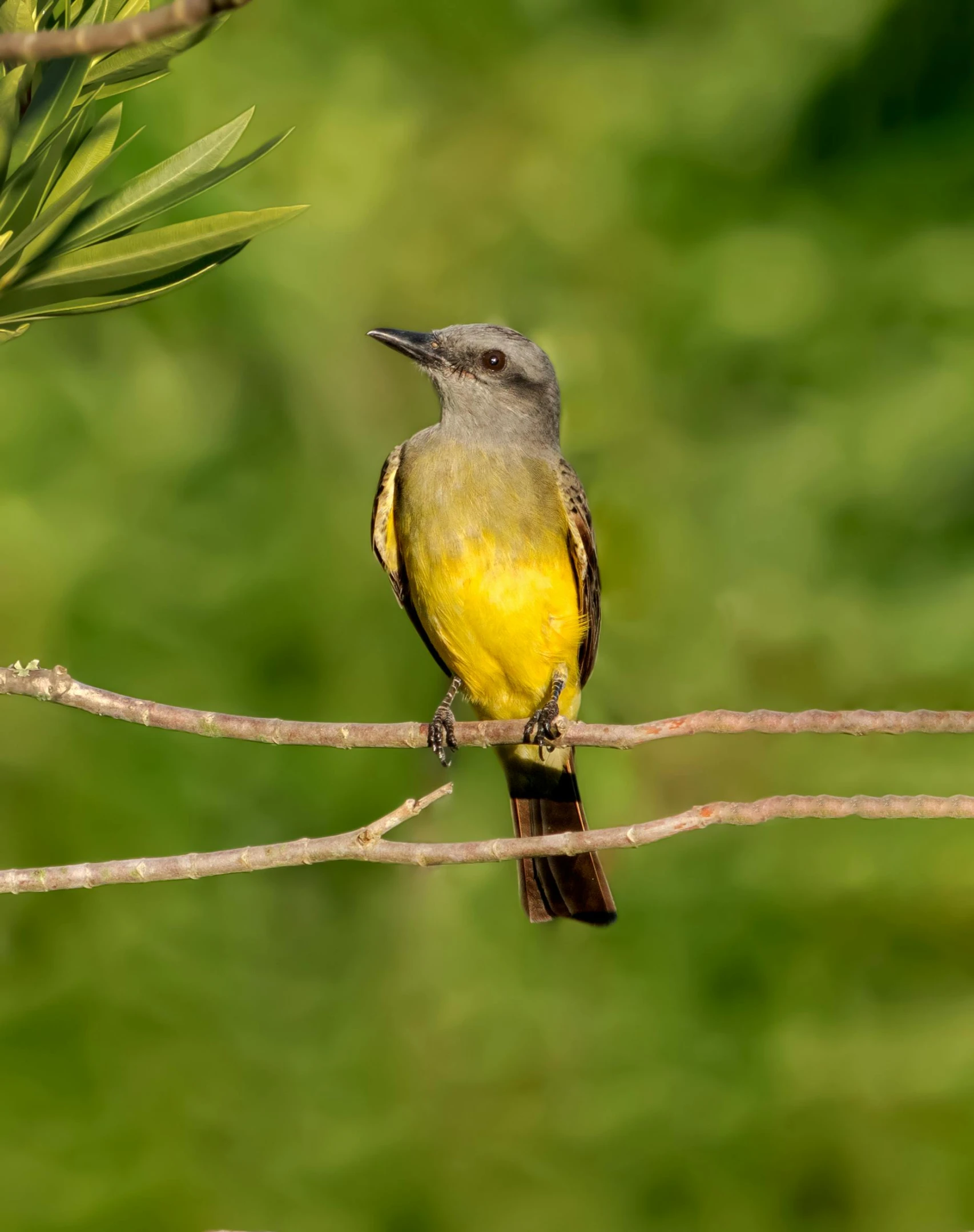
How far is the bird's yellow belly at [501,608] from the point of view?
416 centimetres

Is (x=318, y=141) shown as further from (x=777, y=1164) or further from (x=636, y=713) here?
(x=777, y=1164)

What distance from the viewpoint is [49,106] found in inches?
70.9

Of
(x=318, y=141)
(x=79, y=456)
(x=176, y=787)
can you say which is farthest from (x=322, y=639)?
(x=318, y=141)

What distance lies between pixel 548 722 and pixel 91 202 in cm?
195

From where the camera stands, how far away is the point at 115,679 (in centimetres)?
569

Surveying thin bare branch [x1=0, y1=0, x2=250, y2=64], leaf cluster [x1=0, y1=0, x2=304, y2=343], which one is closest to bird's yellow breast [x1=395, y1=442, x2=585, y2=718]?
leaf cluster [x1=0, y1=0, x2=304, y2=343]

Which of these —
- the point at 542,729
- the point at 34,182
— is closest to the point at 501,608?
the point at 542,729

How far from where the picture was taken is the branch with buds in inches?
89.4

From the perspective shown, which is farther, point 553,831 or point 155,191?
point 553,831

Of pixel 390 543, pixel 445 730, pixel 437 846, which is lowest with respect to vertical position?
pixel 437 846

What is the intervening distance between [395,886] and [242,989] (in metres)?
0.74

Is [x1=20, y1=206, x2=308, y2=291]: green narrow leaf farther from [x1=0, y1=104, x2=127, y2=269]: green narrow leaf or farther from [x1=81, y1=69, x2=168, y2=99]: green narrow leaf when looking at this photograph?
[x1=81, y1=69, x2=168, y2=99]: green narrow leaf

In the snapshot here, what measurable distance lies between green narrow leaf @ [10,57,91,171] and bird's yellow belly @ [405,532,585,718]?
2.43m

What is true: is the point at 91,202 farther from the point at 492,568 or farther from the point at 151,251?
the point at 492,568
